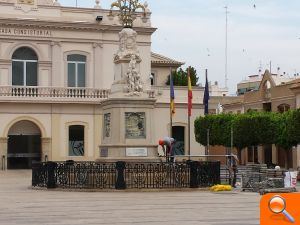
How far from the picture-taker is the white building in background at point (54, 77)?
44781mm

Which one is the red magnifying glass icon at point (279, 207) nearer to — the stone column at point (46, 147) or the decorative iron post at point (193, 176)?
the decorative iron post at point (193, 176)

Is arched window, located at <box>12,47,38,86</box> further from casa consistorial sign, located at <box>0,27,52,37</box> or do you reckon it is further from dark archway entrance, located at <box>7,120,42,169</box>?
dark archway entrance, located at <box>7,120,42,169</box>

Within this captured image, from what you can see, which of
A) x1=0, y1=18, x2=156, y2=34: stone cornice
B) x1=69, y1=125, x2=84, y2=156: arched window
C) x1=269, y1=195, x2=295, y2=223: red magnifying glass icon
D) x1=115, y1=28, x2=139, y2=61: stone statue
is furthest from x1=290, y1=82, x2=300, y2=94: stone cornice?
x1=269, y1=195, x2=295, y2=223: red magnifying glass icon

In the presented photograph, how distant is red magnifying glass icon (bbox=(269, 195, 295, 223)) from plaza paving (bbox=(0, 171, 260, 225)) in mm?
8316

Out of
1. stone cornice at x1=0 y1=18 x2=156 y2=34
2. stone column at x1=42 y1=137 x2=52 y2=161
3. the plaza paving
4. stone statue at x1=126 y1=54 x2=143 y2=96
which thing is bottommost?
the plaza paving

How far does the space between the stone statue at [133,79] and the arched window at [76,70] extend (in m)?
23.5

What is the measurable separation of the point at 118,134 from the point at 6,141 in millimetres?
22740

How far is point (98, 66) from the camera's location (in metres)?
47.4

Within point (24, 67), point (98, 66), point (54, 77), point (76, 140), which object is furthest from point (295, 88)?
point (24, 67)

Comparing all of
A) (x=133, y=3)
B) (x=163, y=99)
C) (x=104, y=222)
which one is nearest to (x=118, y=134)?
(x=133, y=3)

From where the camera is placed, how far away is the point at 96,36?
4731cm

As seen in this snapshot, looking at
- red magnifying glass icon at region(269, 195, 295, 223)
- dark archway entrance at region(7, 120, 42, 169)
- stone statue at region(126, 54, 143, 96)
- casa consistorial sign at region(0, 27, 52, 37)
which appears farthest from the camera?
dark archway entrance at region(7, 120, 42, 169)

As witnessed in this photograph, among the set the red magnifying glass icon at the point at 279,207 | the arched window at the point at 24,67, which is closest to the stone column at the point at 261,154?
the arched window at the point at 24,67

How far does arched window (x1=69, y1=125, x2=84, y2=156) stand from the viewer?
152 feet
